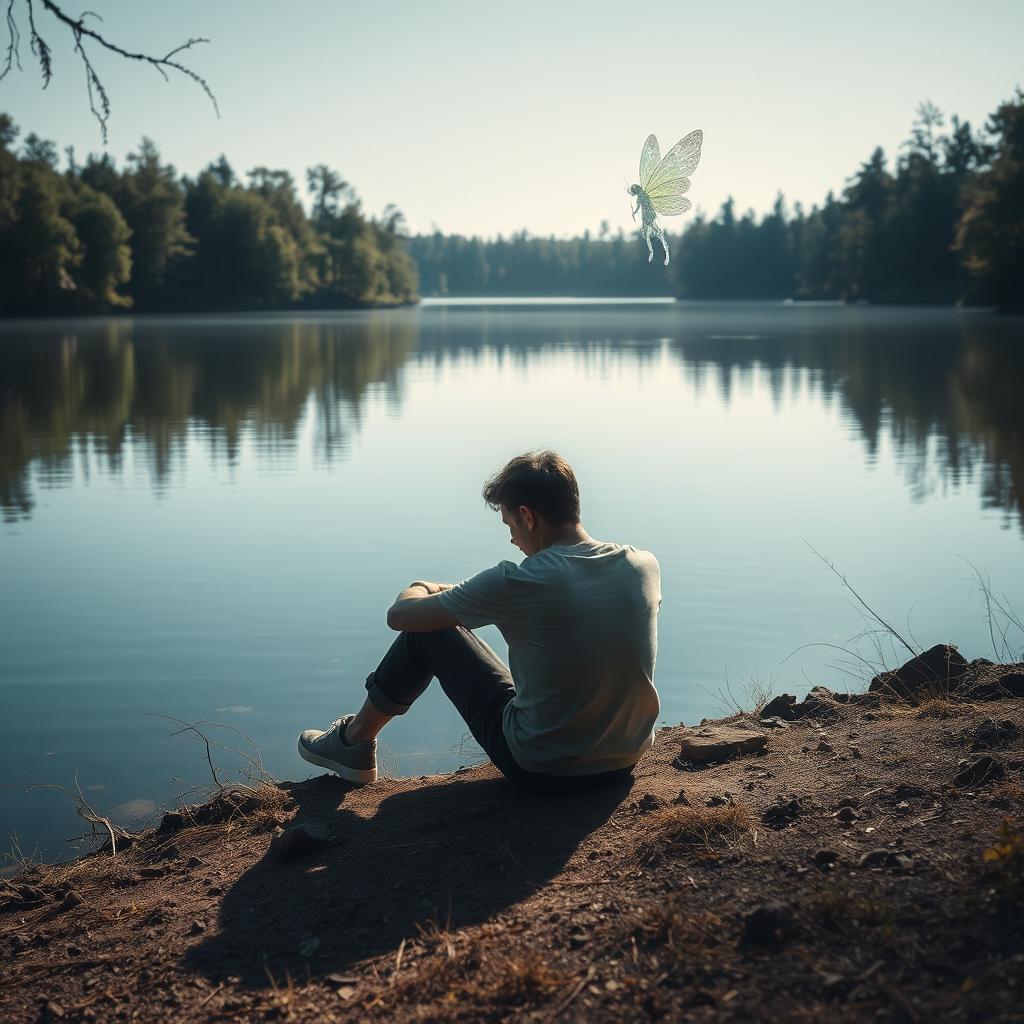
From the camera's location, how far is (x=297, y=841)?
12.9ft

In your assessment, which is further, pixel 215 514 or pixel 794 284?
pixel 794 284

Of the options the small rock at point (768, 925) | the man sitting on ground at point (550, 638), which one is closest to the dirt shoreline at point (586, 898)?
the small rock at point (768, 925)

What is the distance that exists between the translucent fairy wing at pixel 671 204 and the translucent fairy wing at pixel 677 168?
0.05ft

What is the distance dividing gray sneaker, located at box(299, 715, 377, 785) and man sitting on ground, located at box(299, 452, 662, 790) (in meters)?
0.64

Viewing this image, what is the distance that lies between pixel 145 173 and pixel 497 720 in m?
93.9

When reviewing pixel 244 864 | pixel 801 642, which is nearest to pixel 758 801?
pixel 244 864

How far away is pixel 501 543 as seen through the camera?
966 cm

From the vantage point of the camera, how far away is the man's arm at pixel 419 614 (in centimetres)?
388

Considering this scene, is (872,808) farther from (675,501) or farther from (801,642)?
(675,501)

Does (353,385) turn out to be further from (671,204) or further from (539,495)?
(671,204)

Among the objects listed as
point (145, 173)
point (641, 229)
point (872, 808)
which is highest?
point (145, 173)

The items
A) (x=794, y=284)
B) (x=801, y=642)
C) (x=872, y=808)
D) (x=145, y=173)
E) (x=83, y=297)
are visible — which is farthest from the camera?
(x=794, y=284)

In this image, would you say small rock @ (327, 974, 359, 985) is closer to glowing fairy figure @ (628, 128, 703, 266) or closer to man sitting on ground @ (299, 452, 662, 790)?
man sitting on ground @ (299, 452, 662, 790)

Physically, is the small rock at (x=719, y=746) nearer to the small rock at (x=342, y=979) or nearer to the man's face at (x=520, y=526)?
the man's face at (x=520, y=526)
